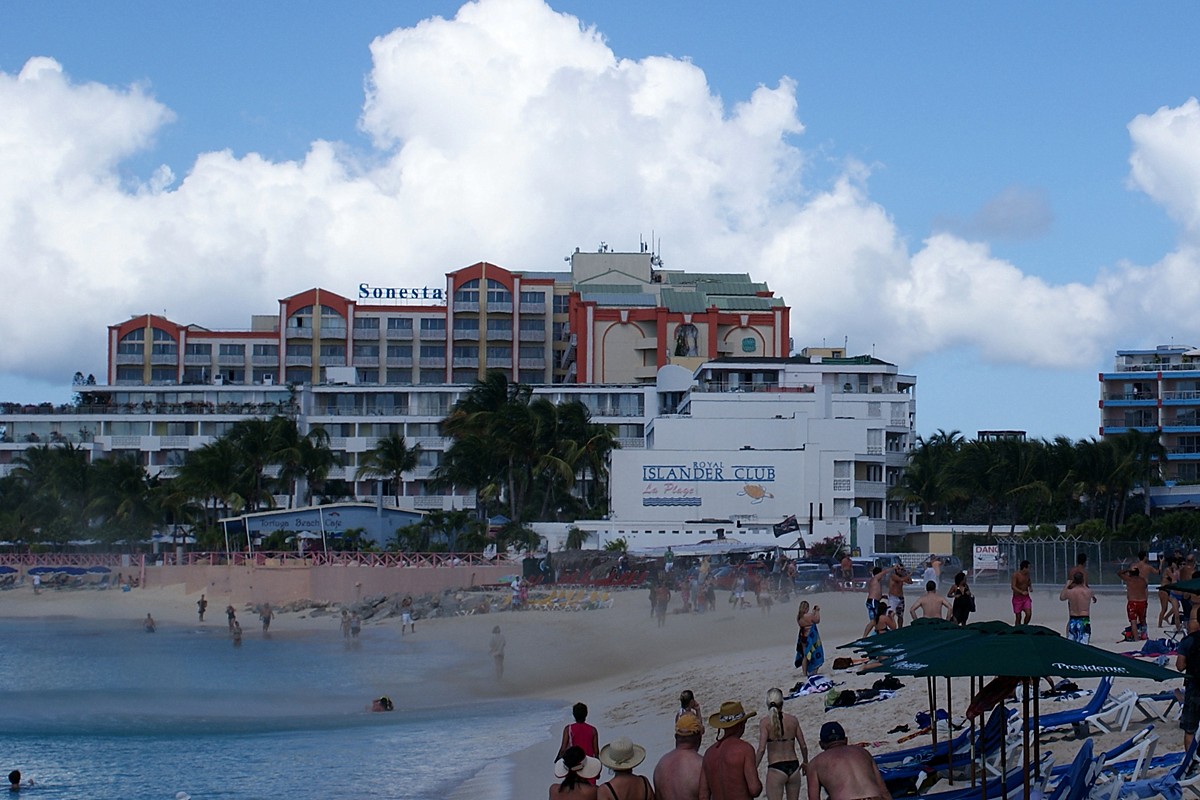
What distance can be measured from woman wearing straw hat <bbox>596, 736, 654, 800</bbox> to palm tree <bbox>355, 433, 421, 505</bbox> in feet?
237

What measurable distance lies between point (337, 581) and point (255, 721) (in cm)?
3419

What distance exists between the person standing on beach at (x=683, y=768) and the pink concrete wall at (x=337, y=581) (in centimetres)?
5066

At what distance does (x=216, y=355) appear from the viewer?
4117 inches

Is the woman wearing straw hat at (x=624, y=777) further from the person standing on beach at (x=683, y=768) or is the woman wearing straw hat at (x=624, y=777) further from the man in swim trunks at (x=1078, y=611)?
the man in swim trunks at (x=1078, y=611)

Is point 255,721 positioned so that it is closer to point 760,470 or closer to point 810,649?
point 810,649

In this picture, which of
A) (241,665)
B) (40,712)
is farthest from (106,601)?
(40,712)

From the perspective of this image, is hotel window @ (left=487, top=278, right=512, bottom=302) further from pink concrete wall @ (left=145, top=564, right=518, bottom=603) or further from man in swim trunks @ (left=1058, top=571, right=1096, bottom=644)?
man in swim trunks @ (left=1058, top=571, right=1096, bottom=644)

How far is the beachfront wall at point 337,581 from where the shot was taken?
199 feet

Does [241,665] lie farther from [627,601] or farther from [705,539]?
[705,539]

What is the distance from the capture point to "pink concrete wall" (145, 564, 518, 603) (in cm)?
6062

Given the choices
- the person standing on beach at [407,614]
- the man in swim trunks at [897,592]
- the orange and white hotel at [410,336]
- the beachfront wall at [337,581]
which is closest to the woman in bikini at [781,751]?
the man in swim trunks at [897,592]

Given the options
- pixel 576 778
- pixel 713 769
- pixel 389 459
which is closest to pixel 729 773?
pixel 713 769

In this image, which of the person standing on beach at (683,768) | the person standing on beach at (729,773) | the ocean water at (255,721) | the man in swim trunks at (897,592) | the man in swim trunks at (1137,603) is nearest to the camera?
the person standing on beach at (729,773)

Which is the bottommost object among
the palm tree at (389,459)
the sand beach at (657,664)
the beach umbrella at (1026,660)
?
the sand beach at (657,664)
